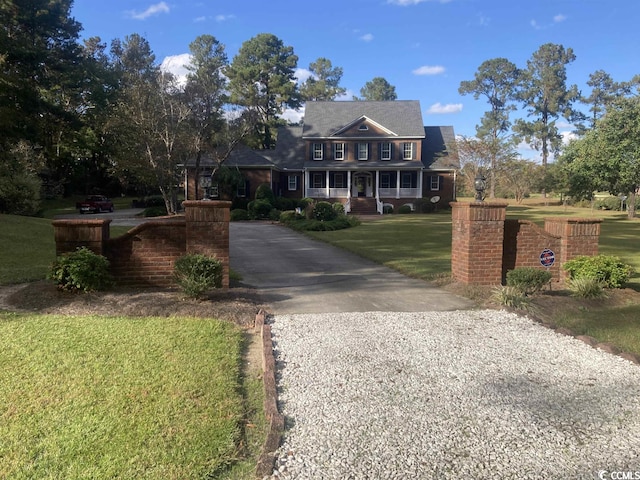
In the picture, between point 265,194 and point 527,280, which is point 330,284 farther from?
point 265,194

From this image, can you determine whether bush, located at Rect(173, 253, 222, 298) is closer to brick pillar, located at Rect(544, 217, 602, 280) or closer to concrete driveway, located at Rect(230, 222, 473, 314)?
concrete driveway, located at Rect(230, 222, 473, 314)

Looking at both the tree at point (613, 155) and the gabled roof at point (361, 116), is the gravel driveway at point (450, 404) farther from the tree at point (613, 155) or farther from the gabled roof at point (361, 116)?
the gabled roof at point (361, 116)

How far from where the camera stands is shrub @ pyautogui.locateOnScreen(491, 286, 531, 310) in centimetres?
744

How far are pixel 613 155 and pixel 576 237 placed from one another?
95.8 feet

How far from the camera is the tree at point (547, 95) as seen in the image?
225 feet

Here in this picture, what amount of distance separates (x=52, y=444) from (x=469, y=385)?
11.3 ft

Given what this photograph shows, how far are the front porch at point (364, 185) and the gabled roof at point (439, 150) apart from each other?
8.18ft

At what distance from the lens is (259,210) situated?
32.7m

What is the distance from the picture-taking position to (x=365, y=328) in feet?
21.0

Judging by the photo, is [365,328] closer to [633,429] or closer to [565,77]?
[633,429]

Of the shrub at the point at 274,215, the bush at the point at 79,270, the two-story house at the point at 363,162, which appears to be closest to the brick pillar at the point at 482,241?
the bush at the point at 79,270
